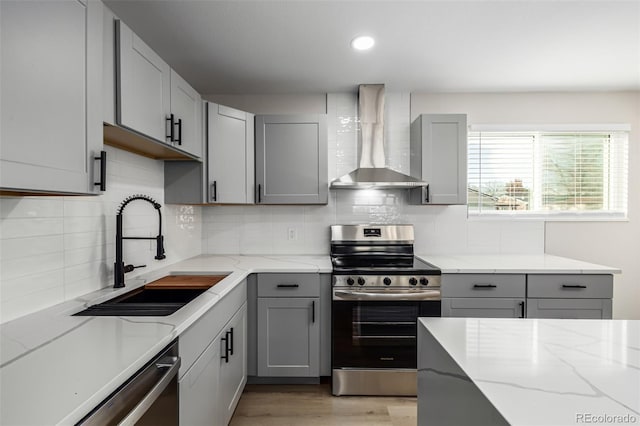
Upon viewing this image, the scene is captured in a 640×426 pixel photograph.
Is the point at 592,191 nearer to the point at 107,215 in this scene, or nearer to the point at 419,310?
the point at 419,310

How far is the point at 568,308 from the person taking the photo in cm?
237

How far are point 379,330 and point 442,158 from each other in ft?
4.89

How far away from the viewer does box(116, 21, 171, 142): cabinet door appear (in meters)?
1.42

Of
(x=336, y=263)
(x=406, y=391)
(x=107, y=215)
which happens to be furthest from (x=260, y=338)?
(x=107, y=215)

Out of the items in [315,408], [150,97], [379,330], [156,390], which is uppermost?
[150,97]

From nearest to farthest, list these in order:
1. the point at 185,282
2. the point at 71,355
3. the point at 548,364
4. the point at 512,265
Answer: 1. the point at 548,364
2. the point at 71,355
3. the point at 185,282
4. the point at 512,265

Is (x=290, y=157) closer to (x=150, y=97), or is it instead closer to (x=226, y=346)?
(x=150, y=97)

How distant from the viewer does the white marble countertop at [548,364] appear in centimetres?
62

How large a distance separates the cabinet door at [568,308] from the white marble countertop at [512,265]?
210mm

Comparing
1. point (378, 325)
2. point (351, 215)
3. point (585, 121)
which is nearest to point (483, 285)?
point (378, 325)

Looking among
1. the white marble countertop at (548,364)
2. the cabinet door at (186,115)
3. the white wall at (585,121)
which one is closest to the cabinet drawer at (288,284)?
the cabinet door at (186,115)

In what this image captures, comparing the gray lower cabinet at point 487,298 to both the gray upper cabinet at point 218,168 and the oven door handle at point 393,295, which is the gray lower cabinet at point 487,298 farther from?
the gray upper cabinet at point 218,168

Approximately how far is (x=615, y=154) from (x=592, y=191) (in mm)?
400

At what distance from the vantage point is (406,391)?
92.7 inches
